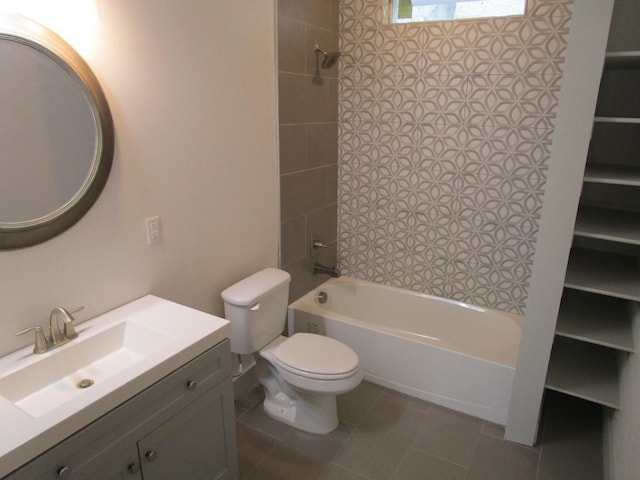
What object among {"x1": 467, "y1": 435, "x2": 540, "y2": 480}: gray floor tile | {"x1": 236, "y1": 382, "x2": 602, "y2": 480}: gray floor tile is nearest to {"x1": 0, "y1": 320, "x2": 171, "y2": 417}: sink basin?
{"x1": 236, "y1": 382, "x2": 602, "y2": 480}: gray floor tile

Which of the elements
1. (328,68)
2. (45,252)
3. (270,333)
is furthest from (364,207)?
(45,252)

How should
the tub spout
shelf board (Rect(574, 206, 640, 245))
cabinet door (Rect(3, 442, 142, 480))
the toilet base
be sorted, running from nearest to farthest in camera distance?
cabinet door (Rect(3, 442, 142, 480)) → shelf board (Rect(574, 206, 640, 245)) → the toilet base → the tub spout

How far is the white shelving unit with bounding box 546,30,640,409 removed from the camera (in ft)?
6.40

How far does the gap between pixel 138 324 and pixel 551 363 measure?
6.60ft

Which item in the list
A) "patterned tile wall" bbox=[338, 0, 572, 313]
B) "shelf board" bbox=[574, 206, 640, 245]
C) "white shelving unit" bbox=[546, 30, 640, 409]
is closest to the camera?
"shelf board" bbox=[574, 206, 640, 245]

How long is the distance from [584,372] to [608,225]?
77 cm

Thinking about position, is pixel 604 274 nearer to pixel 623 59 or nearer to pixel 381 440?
pixel 623 59

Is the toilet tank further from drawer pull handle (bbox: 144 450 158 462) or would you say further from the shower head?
the shower head

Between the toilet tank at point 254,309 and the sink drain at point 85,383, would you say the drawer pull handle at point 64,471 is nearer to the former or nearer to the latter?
the sink drain at point 85,383

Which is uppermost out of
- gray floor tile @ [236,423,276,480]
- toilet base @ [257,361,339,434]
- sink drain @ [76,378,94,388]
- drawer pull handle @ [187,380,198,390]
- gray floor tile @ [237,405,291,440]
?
sink drain @ [76,378,94,388]

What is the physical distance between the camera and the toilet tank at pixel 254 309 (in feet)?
7.01

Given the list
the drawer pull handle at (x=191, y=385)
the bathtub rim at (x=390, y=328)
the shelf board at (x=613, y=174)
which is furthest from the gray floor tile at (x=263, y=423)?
the shelf board at (x=613, y=174)

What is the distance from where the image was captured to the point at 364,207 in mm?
3076

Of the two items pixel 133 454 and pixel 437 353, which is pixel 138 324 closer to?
pixel 133 454
